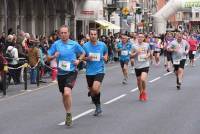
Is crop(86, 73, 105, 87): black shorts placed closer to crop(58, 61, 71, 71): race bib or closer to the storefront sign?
crop(58, 61, 71, 71): race bib

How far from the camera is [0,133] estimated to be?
10.8 meters

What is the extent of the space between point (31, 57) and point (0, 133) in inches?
466

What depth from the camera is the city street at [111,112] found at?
36.3 ft

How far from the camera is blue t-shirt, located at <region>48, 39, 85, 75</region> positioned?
37.7 ft

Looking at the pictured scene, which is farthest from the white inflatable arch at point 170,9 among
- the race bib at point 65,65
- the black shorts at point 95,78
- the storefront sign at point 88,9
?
the race bib at point 65,65

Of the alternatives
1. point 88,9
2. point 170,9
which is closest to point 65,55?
point 88,9

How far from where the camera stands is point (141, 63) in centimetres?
1636

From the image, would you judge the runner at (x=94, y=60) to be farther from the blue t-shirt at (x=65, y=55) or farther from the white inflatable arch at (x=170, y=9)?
the white inflatable arch at (x=170, y=9)

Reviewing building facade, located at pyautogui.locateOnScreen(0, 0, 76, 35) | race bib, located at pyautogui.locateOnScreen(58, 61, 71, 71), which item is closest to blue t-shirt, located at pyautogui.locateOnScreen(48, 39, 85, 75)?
race bib, located at pyautogui.locateOnScreen(58, 61, 71, 71)

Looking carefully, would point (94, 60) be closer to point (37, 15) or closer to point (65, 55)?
point (65, 55)

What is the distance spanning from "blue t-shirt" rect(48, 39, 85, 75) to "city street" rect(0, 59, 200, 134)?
1005 millimetres

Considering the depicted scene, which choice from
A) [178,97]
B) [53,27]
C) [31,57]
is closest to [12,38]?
[31,57]

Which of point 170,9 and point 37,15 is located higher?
point 170,9

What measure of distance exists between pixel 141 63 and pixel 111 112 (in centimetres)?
317
